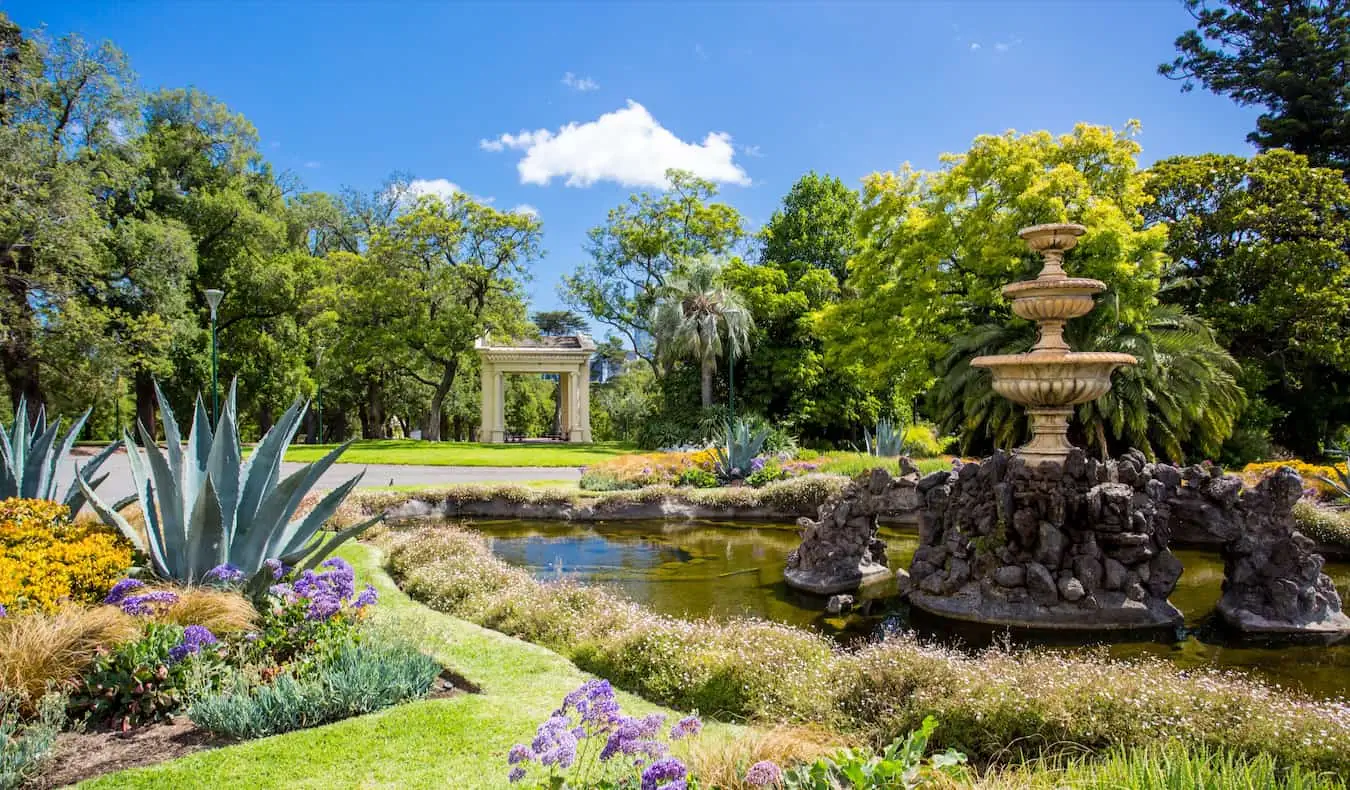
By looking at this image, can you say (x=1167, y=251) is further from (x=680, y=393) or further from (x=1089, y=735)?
(x=1089, y=735)

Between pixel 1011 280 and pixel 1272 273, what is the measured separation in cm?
835

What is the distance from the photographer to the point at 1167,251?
21984mm

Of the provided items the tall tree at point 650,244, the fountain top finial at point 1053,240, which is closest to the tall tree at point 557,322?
the tall tree at point 650,244

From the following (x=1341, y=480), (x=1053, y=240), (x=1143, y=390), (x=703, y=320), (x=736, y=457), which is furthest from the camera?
(x=703, y=320)

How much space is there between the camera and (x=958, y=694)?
171 inches

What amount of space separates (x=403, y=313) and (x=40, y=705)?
105 feet

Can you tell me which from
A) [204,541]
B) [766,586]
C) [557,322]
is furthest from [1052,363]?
[557,322]

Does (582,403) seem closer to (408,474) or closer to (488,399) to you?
(488,399)

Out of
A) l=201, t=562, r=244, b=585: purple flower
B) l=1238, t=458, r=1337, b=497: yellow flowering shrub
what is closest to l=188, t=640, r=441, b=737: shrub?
l=201, t=562, r=244, b=585: purple flower

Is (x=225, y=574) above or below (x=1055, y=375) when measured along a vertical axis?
below

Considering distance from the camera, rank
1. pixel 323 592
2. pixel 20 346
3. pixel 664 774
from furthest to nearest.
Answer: pixel 20 346
pixel 323 592
pixel 664 774

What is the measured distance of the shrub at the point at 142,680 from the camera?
4.17 metres

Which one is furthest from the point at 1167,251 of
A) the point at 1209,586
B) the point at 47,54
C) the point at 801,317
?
the point at 47,54

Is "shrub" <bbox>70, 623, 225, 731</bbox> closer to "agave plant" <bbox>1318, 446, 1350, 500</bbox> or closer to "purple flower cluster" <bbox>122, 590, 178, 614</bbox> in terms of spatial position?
"purple flower cluster" <bbox>122, 590, 178, 614</bbox>
